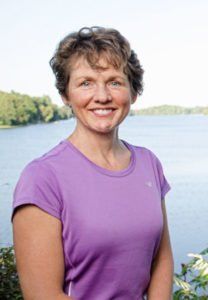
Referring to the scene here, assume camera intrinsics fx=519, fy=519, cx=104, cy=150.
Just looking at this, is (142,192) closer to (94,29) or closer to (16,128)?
(94,29)

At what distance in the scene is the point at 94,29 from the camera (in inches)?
76.4

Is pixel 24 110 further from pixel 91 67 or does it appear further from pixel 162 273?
pixel 91 67

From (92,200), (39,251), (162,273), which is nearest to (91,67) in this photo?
(92,200)

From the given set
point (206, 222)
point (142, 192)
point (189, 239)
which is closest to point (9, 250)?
point (142, 192)

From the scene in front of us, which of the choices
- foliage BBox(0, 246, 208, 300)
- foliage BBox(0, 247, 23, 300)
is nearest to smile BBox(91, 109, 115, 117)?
→ foliage BBox(0, 246, 208, 300)

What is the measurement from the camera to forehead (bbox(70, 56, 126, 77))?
1871mm

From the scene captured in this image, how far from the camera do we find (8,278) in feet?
13.1

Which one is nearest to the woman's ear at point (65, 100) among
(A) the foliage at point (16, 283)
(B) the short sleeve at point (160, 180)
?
(B) the short sleeve at point (160, 180)

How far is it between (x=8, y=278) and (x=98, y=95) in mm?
2537

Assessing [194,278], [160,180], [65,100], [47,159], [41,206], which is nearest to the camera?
[41,206]

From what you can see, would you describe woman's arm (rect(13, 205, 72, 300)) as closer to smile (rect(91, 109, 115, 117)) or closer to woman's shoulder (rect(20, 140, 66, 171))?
woman's shoulder (rect(20, 140, 66, 171))

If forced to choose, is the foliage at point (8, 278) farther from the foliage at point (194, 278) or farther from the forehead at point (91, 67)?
the forehead at point (91, 67)

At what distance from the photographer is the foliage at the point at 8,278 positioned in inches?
153

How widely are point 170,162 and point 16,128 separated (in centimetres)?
4426
